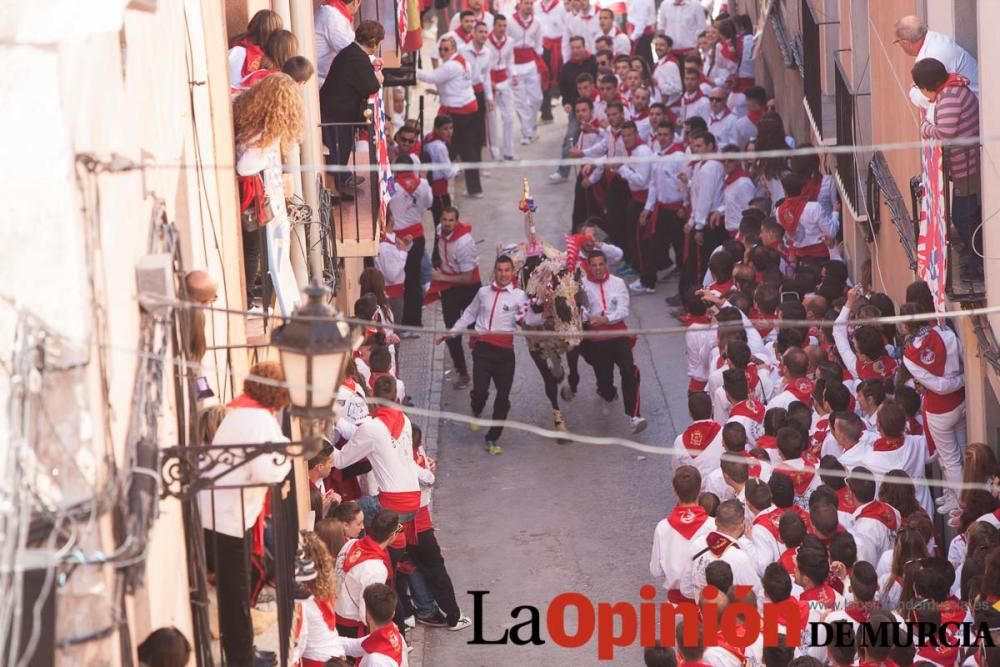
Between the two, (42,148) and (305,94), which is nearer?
(42,148)

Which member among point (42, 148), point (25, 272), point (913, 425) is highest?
point (42, 148)

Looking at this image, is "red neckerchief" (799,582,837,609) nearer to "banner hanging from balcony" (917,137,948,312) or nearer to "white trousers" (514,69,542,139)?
"banner hanging from balcony" (917,137,948,312)

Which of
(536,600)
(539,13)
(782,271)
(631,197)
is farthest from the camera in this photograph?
(539,13)

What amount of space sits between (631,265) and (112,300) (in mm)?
15166

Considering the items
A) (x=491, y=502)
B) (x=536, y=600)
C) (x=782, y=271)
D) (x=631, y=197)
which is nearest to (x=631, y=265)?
(x=631, y=197)

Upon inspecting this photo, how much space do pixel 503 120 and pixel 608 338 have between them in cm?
941

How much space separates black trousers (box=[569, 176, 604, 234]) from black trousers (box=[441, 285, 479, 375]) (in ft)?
12.6

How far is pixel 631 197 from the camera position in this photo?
853 inches

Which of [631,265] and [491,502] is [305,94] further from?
[631,265]

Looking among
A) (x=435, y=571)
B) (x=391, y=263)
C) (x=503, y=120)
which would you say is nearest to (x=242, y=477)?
(x=435, y=571)

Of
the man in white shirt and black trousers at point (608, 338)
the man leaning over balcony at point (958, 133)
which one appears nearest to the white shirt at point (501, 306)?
the man in white shirt and black trousers at point (608, 338)

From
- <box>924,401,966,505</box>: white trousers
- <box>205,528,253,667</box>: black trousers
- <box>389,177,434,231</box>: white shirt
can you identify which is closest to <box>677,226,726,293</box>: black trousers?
<box>389,177,434,231</box>: white shirt

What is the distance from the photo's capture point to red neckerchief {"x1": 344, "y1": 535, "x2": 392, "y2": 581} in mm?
12188

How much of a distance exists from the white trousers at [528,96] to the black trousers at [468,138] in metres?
1.82
